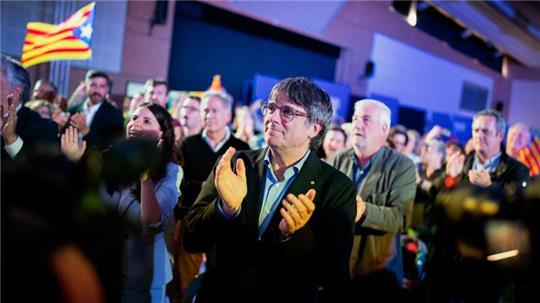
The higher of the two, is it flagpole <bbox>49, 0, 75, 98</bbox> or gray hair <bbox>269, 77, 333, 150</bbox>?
flagpole <bbox>49, 0, 75, 98</bbox>

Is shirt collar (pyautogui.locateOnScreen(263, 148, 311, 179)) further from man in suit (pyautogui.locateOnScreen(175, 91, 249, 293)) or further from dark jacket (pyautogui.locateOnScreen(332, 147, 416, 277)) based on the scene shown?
man in suit (pyautogui.locateOnScreen(175, 91, 249, 293))

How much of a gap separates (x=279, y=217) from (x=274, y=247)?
117 mm

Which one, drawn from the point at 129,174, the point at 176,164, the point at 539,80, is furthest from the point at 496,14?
the point at 129,174

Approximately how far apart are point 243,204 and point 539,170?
541 cm

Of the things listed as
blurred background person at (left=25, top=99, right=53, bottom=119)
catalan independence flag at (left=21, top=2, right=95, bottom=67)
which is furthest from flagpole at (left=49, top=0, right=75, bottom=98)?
blurred background person at (left=25, top=99, right=53, bottom=119)

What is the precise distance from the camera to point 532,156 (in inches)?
238

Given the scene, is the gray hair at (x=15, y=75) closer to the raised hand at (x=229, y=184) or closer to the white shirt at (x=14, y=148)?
the white shirt at (x=14, y=148)

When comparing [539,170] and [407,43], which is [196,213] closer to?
[539,170]

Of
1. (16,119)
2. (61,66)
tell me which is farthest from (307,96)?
(61,66)

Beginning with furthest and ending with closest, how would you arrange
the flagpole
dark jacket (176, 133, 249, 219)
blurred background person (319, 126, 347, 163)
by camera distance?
the flagpole → blurred background person (319, 126, 347, 163) → dark jacket (176, 133, 249, 219)

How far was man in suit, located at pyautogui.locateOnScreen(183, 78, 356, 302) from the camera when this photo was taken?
154 centimetres

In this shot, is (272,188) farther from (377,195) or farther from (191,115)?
(191,115)

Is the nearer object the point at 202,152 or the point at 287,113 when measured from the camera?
the point at 287,113

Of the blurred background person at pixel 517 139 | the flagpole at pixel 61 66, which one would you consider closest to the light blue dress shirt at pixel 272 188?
the blurred background person at pixel 517 139
